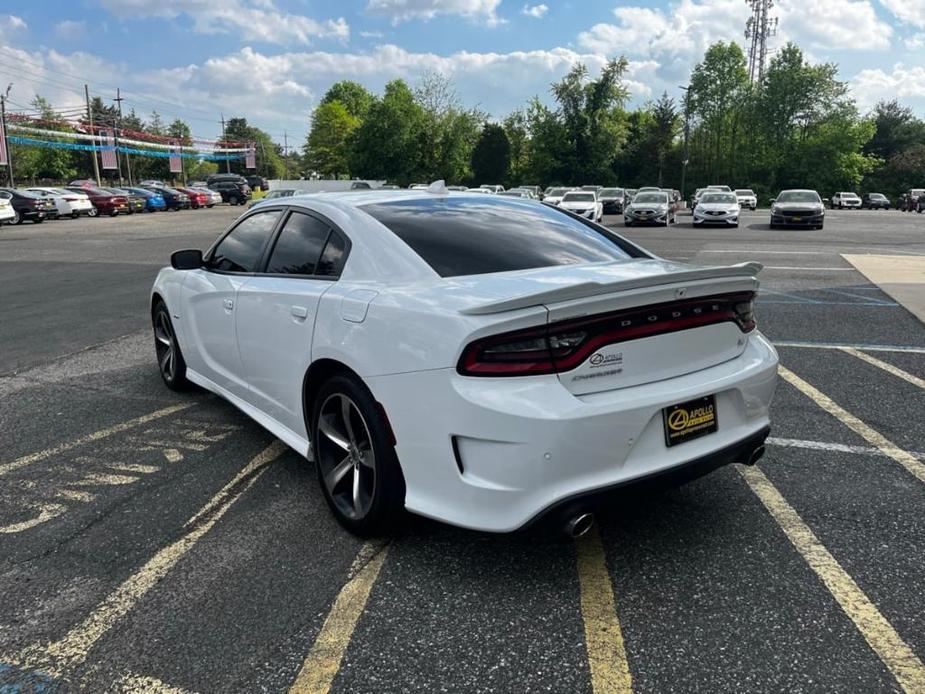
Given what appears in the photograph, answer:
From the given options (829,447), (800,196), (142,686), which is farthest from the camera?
(800,196)

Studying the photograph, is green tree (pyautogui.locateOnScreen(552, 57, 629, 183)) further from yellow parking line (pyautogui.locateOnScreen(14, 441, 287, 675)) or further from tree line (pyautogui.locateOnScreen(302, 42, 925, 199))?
yellow parking line (pyautogui.locateOnScreen(14, 441, 287, 675))

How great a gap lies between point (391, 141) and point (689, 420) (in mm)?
61442

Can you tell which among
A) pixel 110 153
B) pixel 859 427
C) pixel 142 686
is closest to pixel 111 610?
pixel 142 686

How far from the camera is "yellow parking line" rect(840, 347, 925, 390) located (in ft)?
18.7

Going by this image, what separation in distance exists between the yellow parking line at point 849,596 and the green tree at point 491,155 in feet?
238

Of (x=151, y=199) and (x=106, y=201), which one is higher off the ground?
(x=151, y=199)

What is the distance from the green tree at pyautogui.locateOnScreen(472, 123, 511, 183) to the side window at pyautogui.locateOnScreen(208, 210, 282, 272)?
234 feet

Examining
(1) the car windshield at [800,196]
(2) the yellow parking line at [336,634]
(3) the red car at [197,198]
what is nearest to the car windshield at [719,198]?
(1) the car windshield at [800,196]

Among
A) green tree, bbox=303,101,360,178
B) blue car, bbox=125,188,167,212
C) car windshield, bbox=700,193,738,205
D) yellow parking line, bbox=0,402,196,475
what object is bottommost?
yellow parking line, bbox=0,402,196,475

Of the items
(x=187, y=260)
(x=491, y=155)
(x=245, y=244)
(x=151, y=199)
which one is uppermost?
(x=491, y=155)

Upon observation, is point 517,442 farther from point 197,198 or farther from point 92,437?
point 197,198

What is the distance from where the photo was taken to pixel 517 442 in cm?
249

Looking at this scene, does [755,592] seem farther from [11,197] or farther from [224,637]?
[11,197]

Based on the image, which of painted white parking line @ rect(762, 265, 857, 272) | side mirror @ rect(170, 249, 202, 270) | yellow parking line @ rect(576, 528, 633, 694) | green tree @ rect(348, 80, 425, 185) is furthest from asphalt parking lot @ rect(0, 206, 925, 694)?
green tree @ rect(348, 80, 425, 185)
